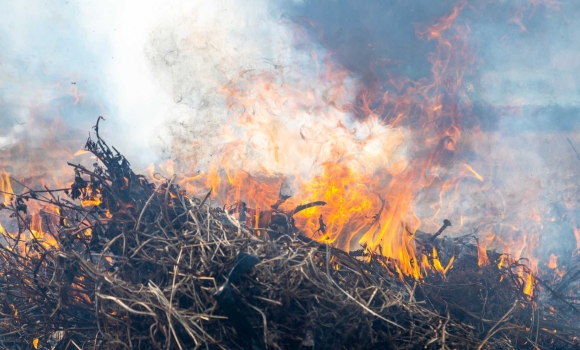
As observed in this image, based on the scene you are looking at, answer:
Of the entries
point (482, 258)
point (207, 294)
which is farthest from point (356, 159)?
point (207, 294)

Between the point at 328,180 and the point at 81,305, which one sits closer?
the point at 81,305

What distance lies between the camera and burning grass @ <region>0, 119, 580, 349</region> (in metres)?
3.29

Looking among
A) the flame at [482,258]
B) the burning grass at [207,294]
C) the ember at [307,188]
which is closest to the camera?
the burning grass at [207,294]

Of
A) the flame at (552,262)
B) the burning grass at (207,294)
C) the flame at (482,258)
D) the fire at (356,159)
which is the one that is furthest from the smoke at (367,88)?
the burning grass at (207,294)

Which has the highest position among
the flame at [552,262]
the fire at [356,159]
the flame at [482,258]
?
the fire at [356,159]

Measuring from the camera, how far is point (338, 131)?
29.0 feet

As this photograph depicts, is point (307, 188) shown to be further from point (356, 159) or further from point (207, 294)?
point (207, 294)

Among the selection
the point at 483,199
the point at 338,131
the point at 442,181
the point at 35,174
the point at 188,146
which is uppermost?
the point at 35,174

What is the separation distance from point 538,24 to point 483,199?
5.74 meters

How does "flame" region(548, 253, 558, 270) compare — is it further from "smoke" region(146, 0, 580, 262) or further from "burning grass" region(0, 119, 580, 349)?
"burning grass" region(0, 119, 580, 349)

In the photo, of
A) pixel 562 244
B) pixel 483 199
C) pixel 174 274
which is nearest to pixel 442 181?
pixel 483 199

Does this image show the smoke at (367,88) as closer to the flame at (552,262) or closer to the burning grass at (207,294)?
the flame at (552,262)

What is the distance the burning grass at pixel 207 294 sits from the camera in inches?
130

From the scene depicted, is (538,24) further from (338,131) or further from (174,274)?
(174,274)
